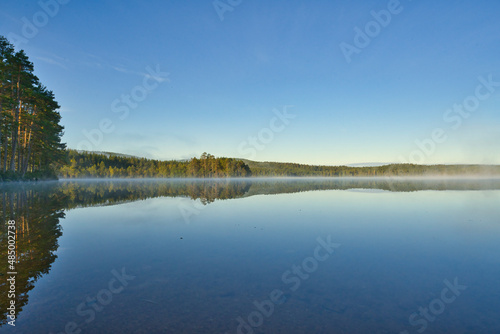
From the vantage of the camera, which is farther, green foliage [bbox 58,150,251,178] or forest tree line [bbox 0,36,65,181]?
green foliage [bbox 58,150,251,178]

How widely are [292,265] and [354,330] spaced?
11.3ft

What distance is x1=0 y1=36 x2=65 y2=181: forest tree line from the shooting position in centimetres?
3884

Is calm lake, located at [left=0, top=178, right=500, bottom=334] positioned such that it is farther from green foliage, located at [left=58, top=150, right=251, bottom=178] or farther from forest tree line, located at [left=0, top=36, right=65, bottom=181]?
green foliage, located at [left=58, top=150, right=251, bottom=178]

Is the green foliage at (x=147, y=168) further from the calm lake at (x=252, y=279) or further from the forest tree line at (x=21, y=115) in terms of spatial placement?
the calm lake at (x=252, y=279)

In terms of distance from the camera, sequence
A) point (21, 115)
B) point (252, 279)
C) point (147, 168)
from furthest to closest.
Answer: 1. point (147, 168)
2. point (21, 115)
3. point (252, 279)

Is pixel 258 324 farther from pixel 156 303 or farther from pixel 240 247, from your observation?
pixel 240 247

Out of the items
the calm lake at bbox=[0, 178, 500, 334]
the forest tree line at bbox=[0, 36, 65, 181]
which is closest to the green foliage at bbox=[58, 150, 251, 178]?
the forest tree line at bbox=[0, 36, 65, 181]

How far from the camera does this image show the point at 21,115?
44125 mm

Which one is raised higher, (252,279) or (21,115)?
(21,115)

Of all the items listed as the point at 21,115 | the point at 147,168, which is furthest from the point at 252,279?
the point at 147,168

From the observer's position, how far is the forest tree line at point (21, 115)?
38.8 meters

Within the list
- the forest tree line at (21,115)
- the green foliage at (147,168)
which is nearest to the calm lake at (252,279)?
the forest tree line at (21,115)

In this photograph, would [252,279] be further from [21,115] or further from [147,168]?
[147,168]

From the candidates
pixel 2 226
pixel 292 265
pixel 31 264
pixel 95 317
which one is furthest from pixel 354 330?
pixel 2 226
